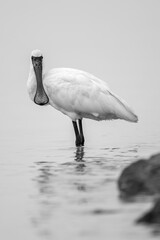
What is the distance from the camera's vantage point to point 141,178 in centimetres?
1079

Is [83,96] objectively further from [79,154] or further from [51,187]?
[51,187]

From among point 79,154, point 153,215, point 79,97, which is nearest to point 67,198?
point 153,215

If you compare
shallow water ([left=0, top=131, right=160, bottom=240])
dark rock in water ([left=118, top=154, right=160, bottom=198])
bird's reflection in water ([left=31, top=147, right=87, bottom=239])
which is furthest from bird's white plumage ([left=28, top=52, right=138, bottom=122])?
dark rock in water ([left=118, top=154, right=160, bottom=198])

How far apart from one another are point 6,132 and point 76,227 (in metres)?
17.9

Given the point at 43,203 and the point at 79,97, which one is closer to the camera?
the point at 43,203

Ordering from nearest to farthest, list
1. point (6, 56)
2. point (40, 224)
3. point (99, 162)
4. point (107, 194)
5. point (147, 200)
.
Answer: point (40, 224) < point (147, 200) < point (107, 194) < point (99, 162) < point (6, 56)

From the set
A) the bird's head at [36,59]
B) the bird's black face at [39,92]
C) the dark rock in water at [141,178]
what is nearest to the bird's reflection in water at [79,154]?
the bird's black face at [39,92]

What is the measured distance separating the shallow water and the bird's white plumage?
196cm

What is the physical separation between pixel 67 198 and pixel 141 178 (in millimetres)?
885

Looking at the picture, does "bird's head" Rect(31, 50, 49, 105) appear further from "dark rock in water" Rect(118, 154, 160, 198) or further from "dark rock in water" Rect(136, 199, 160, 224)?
"dark rock in water" Rect(136, 199, 160, 224)

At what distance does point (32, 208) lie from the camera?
10.6m

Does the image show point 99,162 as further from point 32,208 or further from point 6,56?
point 6,56

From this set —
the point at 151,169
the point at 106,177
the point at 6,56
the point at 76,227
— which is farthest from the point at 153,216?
the point at 6,56

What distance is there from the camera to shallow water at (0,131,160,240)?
30.1ft
